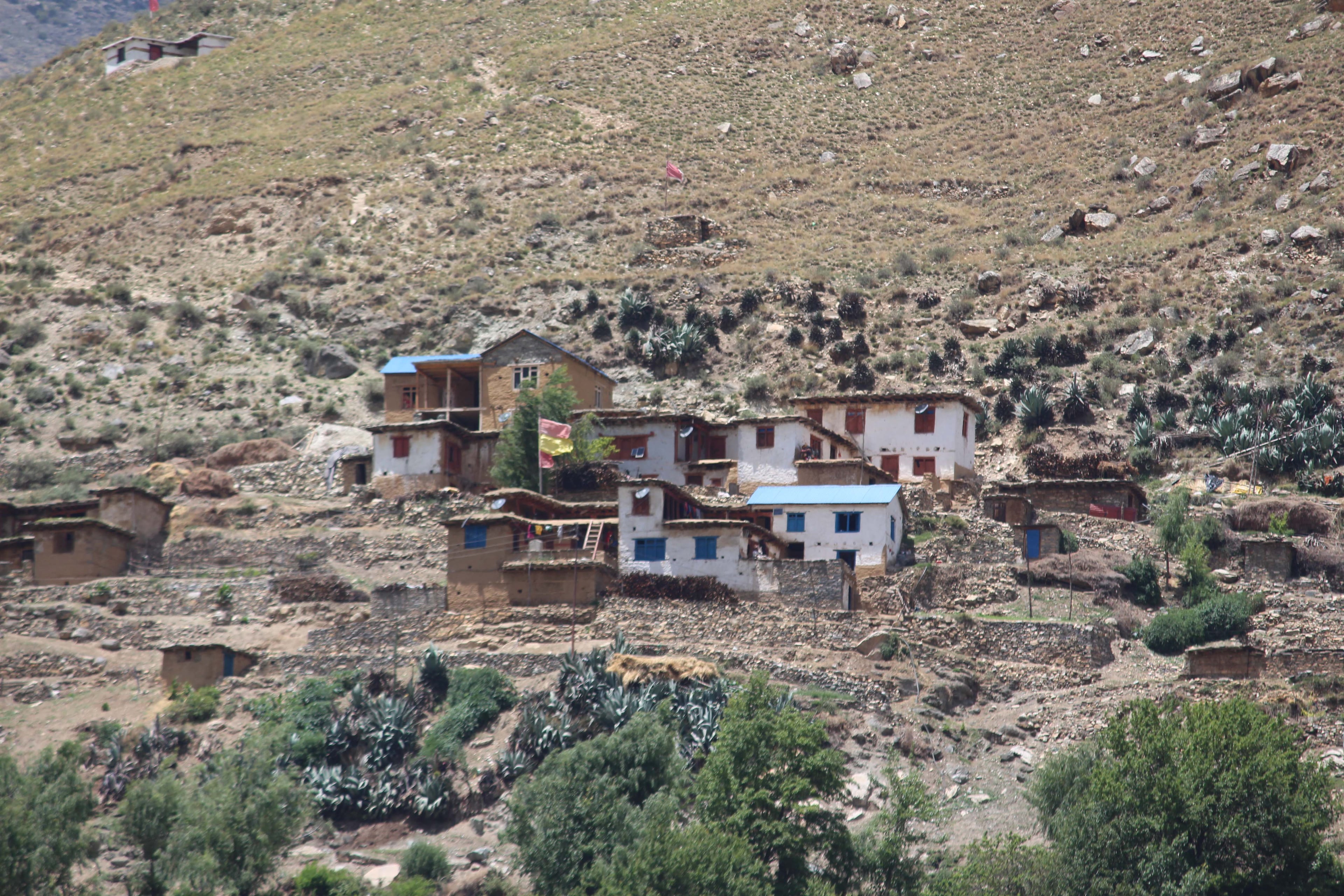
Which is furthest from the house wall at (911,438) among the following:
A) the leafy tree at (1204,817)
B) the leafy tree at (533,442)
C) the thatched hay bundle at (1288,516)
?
the leafy tree at (1204,817)

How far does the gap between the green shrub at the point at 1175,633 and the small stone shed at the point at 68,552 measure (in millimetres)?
31051

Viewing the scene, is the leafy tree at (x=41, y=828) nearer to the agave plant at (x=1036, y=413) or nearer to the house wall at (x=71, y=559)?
the house wall at (x=71, y=559)

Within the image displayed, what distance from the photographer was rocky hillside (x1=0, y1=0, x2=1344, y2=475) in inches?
2766

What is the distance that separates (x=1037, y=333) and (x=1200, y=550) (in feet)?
77.8

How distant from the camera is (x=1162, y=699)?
126 ft

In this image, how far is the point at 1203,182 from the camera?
263 ft

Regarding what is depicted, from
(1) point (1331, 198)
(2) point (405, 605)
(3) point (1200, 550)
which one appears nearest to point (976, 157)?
(1) point (1331, 198)

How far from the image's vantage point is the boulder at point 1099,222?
80250mm

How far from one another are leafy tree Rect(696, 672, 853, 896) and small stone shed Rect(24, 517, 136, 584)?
23793 mm

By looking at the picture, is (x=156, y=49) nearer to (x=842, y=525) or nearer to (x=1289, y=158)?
(x=1289, y=158)

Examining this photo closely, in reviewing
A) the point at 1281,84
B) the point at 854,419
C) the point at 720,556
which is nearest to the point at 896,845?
the point at 720,556

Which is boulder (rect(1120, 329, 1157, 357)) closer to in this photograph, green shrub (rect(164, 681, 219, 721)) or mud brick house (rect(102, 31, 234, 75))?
green shrub (rect(164, 681, 219, 721))

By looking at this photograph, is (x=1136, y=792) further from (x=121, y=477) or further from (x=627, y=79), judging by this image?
(x=627, y=79)

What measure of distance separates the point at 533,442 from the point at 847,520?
11.9 meters
